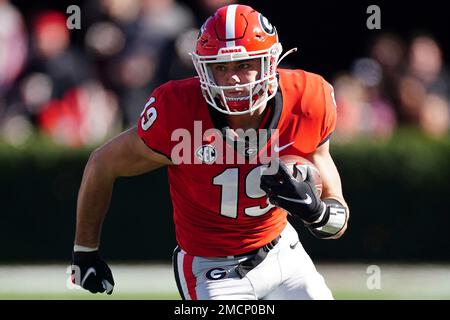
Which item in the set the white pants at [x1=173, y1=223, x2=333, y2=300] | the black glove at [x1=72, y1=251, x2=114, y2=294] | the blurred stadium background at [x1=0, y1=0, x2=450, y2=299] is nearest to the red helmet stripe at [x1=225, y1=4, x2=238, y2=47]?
the white pants at [x1=173, y1=223, x2=333, y2=300]

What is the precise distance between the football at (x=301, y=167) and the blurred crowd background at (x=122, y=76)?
4.37 metres

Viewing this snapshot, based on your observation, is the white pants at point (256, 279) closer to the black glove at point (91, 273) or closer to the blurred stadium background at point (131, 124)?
the black glove at point (91, 273)

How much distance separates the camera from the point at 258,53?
5.42 m

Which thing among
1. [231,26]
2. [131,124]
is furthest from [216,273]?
[131,124]

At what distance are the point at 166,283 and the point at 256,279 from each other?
11.6ft

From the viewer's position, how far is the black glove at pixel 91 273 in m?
5.62

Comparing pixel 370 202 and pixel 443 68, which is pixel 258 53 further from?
pixel 443 68

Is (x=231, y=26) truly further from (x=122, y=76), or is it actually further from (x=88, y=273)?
(x=122, y=76)

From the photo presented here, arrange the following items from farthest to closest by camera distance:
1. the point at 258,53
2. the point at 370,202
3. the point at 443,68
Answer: the point at 443,68, the point at 370,202, the point at 258,53

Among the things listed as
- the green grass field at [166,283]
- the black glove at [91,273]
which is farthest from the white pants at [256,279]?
the green grass field at [166,283]

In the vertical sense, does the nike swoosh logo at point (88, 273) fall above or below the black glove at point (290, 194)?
below

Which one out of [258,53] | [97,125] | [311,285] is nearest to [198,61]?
[258,53]

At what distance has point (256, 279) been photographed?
548 centimetres
